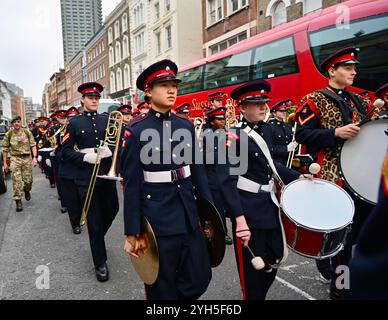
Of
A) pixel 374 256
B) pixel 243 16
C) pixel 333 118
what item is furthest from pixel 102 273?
pixel 243 16

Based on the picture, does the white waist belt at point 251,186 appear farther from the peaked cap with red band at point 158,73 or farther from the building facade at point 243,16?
the building facade at point 243,16

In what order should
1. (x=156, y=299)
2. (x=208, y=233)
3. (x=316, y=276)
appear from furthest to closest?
(x=316, y=276) → (x=208, y=233) → (x=156, y=299)

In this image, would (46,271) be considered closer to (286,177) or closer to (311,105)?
(286,177)

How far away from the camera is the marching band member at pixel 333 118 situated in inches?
118

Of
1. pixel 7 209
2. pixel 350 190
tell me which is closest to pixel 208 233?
pixel 350 190

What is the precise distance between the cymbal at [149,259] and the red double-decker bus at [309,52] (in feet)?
21.9

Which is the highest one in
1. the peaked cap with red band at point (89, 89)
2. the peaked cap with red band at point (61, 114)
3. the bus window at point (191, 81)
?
the bus window at point (191, 81)

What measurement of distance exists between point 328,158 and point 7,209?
6.93 metres

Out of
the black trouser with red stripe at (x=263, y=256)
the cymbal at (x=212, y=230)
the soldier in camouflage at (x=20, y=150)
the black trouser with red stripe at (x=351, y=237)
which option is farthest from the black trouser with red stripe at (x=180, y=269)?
the soldier in camouflage at (x=20, y=150)

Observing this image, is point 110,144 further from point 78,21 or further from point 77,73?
point 78,21

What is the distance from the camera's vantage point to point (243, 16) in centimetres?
1903

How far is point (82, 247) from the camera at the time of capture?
500 centimetres

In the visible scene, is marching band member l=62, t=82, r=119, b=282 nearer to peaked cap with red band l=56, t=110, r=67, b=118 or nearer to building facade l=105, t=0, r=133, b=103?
peaked cap with red band l=56, t=110, r=67, b=118

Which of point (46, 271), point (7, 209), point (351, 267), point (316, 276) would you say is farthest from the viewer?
point (7, 209)
